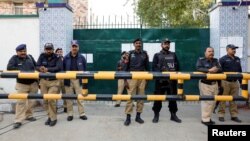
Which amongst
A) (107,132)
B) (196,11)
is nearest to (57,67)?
(107,132)

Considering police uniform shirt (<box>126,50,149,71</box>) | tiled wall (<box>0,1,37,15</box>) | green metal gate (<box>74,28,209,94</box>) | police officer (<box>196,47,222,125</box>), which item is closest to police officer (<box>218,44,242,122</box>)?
police officer (<box>196,47,222,125</box>)

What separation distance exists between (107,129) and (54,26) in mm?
4300

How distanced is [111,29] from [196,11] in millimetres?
14306

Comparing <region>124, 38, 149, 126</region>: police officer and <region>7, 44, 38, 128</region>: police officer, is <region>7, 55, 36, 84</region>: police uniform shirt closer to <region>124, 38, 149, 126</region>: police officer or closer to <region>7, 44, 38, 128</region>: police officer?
<region>7, 44, 38, 128</region>: police officer

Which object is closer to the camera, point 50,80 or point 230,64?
point 50,80

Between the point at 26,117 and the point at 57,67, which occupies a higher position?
the point at 57,67

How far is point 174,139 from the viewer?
248 inches

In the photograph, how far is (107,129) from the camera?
274 inches

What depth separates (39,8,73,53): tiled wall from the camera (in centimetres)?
1006

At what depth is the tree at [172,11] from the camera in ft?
69.4

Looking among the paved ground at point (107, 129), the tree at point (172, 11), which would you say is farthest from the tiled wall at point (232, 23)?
the tree at point (172, 11)

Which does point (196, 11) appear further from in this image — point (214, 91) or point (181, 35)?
point (214, 91)

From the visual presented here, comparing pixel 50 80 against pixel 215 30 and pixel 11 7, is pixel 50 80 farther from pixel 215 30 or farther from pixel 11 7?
pixel 11 7

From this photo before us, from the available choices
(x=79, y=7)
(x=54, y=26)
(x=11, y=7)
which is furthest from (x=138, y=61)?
(x=11, y=7)
